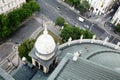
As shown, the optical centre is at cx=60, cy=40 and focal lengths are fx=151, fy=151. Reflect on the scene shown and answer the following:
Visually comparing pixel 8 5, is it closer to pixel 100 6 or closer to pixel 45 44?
pixel 45 44

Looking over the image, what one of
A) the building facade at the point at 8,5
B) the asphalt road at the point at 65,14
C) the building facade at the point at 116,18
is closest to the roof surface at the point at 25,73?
the building facade at the point at 8,5

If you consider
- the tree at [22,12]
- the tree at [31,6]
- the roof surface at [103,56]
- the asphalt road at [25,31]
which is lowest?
the asphalt road at [25,31]

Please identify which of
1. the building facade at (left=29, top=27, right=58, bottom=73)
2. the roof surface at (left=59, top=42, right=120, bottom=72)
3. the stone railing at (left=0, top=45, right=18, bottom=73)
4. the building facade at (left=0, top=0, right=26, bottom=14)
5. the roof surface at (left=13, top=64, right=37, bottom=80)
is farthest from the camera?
the building facade at (left=0, top=0, right=26, bottom=14)

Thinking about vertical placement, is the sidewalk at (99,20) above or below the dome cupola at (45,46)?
below

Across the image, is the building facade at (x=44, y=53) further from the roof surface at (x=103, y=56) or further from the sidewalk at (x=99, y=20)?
the sidewalk at (x=99, y=20)

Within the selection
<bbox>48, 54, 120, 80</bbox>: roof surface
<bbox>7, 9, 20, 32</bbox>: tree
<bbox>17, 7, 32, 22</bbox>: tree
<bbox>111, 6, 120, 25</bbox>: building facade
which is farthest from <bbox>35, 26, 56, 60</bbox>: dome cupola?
<bbox>111, 6, 120, 25</bbox>: building facade

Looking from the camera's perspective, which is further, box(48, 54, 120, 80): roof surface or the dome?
the dome

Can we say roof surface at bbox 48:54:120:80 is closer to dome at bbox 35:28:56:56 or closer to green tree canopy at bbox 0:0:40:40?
dome at bbox 35:28:56:56

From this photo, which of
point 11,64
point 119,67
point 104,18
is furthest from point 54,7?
point 119,67
